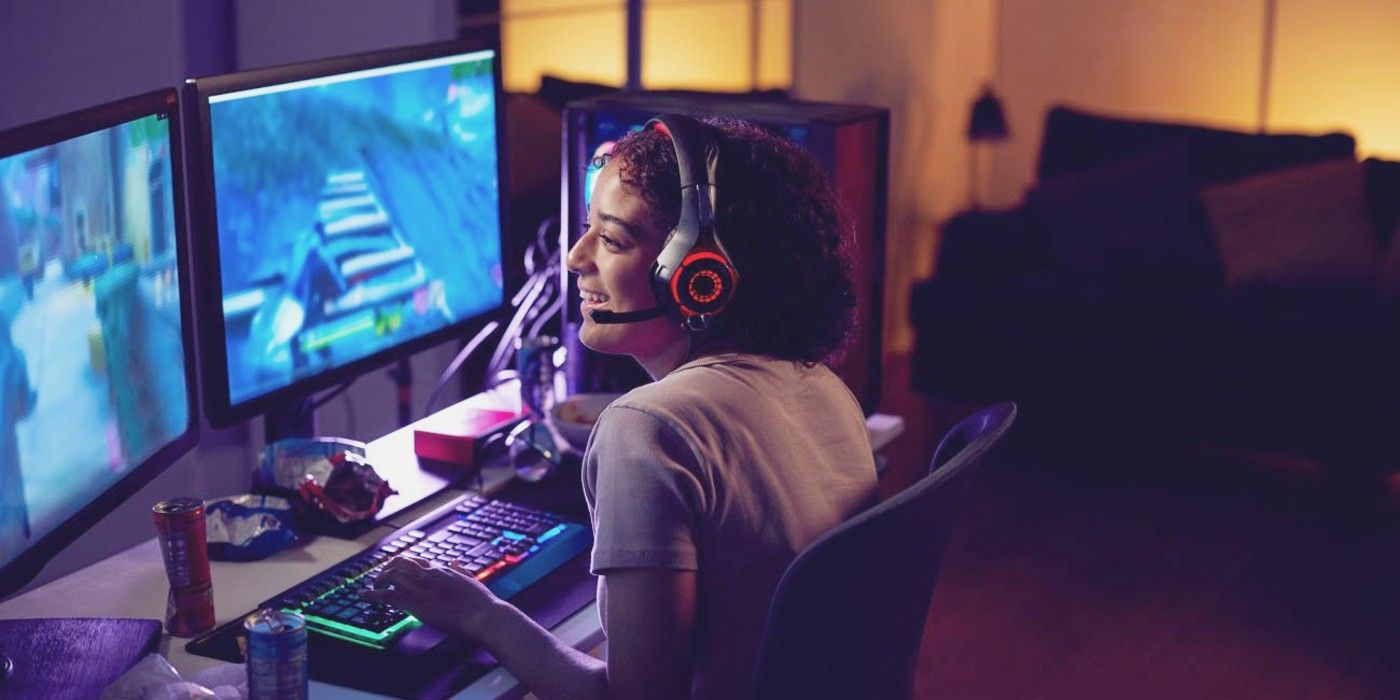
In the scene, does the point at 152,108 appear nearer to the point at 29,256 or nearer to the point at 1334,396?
the point at 29,256

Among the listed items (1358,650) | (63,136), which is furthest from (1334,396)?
(63,136)

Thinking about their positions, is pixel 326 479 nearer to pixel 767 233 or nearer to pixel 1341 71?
pixel 767 233

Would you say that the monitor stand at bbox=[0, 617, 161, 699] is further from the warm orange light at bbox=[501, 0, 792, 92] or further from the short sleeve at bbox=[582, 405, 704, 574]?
the warm orange light at bbox=[501, 0, 792, 92]

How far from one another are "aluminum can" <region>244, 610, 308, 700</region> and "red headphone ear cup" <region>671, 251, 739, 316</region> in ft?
1.35

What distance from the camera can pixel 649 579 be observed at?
118 cm

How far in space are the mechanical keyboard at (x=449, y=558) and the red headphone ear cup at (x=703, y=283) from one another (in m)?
0.35

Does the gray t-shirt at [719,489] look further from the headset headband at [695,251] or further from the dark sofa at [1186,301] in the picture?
the dark sofa at [1186,301]

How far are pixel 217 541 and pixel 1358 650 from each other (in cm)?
240

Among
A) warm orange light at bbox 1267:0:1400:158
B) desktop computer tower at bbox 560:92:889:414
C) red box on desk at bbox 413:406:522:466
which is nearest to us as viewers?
red box on desk at bbox 413:406:522:466

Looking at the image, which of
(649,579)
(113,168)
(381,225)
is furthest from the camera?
(381,225)

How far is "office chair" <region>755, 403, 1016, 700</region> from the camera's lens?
1.10 m

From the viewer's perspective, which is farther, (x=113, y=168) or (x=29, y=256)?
(x=113, y=168)

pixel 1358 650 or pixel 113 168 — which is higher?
pixel 113 168

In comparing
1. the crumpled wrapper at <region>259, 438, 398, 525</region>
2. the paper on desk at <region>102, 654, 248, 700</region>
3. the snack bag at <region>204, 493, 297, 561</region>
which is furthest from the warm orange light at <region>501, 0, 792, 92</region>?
the paper on desk at <region>102, 654, 248, 700</region>
